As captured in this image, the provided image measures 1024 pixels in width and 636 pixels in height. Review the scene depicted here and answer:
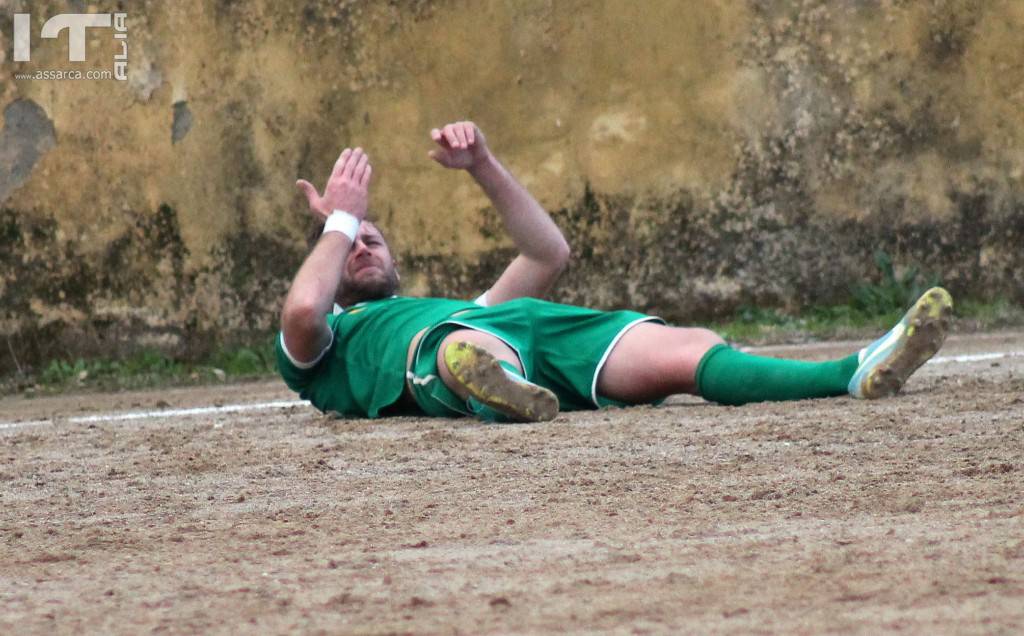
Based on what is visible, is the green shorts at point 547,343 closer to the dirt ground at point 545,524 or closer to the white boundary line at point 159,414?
the dirt ground at point 545,524

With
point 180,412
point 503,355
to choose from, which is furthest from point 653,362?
point 180,412

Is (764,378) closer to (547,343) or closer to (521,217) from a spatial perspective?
(547,343)

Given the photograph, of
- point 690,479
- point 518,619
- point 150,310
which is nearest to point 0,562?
point 518,619

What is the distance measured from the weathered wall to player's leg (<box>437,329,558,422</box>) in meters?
2.71

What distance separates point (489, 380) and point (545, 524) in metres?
1.12

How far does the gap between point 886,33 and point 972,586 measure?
507 cm

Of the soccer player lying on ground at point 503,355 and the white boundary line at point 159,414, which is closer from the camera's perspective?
the soccer player lying on ground at point 503,355

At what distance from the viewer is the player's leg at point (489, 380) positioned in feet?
11.3

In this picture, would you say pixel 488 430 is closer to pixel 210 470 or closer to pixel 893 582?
pixel 210 470

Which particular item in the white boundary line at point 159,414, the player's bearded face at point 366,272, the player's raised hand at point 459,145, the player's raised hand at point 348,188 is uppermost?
the player's raised hand at point 459,145

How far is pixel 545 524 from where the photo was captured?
236 centimetres

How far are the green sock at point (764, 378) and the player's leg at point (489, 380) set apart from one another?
15.8 inches

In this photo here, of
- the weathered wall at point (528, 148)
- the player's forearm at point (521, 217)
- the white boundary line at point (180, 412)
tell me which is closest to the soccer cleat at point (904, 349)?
the player's forearm at point (521, 217)

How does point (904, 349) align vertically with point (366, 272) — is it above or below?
below
